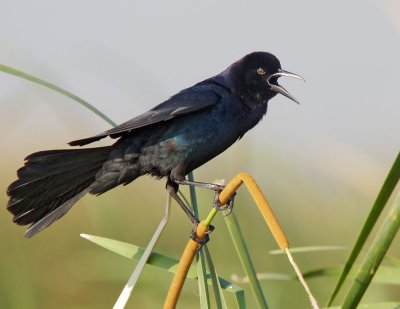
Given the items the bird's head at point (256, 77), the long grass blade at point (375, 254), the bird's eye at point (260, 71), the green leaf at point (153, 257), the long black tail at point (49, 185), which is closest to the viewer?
the long grass blade at point (375, 254)

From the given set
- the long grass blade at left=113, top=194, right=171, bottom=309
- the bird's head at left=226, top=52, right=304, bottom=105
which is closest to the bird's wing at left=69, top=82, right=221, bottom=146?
the bird's head at left=226, top=52, right=304, bottom=105

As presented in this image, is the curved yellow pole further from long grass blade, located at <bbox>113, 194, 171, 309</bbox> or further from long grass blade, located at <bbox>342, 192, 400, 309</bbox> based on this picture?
long grass blade, located at <bbox>342, 192, 400, 309</bbox>

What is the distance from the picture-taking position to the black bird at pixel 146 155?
81.5 inches

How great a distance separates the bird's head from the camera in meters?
2.44

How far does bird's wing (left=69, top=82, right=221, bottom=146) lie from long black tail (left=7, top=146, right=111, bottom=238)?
18cm

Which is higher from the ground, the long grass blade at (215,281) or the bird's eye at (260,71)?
the bird's eye at (260,71)

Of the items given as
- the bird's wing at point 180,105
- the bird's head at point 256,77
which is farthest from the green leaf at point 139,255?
the bird's head at point 256,77

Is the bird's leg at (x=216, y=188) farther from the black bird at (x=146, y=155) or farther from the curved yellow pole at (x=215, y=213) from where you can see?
the black bird at (x=146, y=155)

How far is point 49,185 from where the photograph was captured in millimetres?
2105

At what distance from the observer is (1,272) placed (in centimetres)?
334

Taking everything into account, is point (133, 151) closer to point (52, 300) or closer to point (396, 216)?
point (396, 216)

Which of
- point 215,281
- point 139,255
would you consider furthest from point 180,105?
point 215,281

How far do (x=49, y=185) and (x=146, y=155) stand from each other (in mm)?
290

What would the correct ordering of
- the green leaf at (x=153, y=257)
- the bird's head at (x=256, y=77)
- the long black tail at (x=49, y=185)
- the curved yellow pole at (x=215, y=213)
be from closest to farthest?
1. the curved yellow pole at (x=215, y=213)
2. the green leaf at (x=153, y=257)
3. the long black tail at (x=49, y=185)
4. the bird's head at (x=256, y=77)
